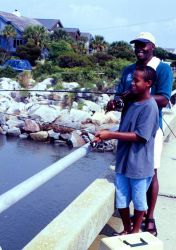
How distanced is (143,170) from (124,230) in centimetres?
53

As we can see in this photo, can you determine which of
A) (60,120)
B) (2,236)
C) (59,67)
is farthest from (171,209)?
(59,67)

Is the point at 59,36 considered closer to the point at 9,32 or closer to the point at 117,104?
the point at 9,32

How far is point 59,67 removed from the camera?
124ft

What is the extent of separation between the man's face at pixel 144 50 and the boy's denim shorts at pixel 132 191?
801mm

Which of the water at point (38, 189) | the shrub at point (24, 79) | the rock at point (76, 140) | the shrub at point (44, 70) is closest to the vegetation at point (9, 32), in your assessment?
the shrub at point (44, 70)

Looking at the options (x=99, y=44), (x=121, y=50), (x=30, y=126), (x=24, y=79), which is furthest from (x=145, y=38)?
(x=99, y=44)

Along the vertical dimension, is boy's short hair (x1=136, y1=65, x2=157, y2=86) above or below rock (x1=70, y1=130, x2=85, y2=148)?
above

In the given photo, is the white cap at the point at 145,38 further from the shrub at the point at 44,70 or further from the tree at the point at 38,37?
the tree at the point at 38,37

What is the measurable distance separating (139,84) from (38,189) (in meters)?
8.75

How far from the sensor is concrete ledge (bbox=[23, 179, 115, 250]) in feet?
7.77

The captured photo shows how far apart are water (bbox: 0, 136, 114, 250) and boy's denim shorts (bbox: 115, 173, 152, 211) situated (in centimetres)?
517

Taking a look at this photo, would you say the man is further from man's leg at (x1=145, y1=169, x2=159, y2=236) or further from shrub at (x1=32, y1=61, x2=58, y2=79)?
shrub at (x1=32, y1=61, x2=58, y2=79)

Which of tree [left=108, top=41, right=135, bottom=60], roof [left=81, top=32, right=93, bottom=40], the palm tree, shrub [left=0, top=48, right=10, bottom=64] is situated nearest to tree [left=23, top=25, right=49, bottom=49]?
the palm tree

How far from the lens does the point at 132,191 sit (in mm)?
2979
